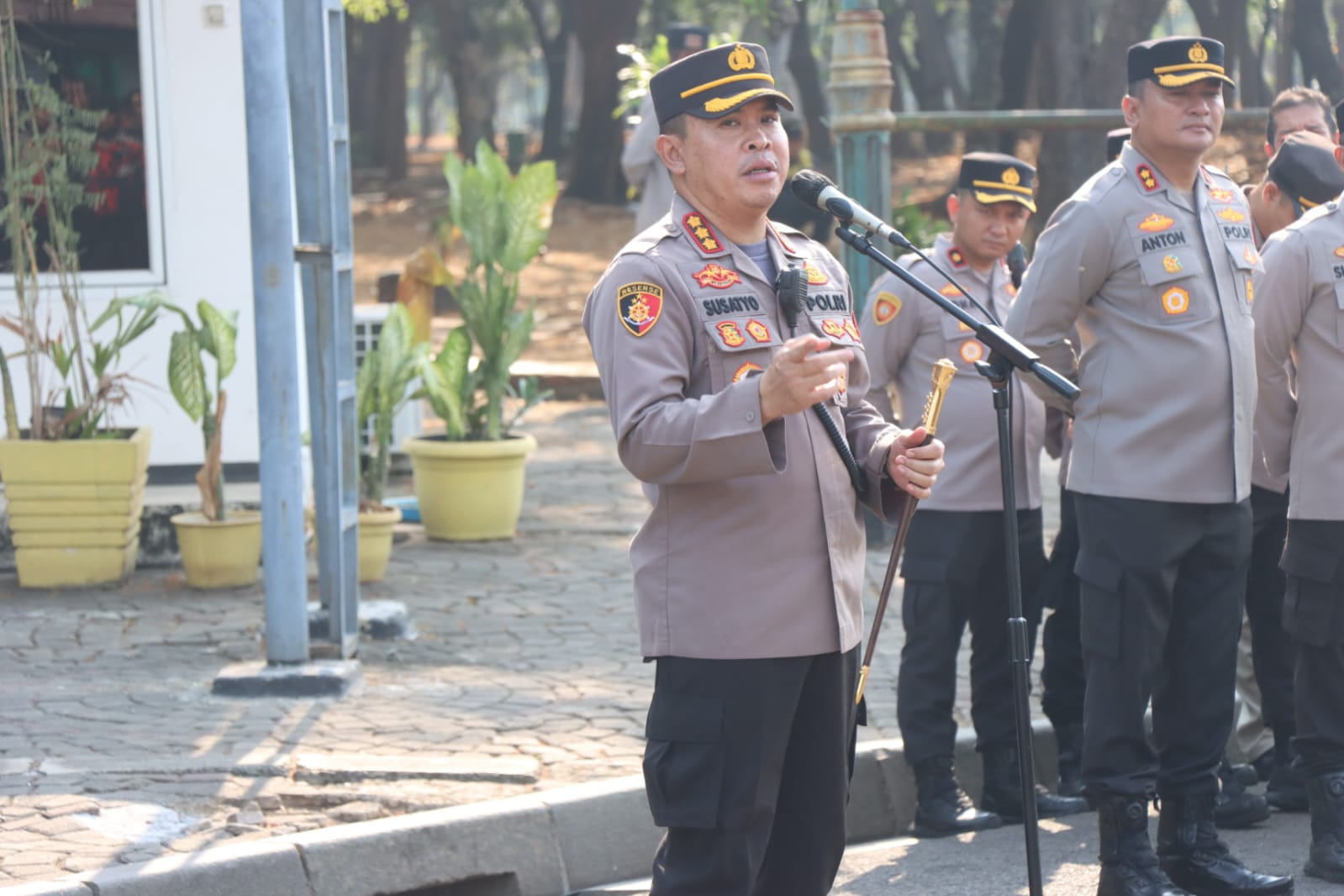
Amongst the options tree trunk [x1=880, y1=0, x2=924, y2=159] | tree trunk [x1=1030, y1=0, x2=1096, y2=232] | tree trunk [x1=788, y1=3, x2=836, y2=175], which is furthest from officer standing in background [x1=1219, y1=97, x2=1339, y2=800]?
tree trunk [x1=880, y1=0, x2=924, y2=159]

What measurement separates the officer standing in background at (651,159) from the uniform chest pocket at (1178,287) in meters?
5.09

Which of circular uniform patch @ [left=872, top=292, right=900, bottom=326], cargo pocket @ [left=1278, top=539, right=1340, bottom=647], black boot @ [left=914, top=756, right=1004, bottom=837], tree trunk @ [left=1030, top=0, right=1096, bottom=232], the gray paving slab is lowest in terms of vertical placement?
the gray paving slab

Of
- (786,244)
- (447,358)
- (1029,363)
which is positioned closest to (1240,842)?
(1029,363)

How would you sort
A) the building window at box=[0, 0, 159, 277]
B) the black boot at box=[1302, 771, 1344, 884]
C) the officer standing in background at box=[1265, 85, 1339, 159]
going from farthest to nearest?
the building window at box=[0, 0, 159, 277]
the officer standing in background at box=[1265, 85, 1339, 159]
the black boot at box=[1302, 771, 1344, 884]

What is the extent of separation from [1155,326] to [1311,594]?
98cm

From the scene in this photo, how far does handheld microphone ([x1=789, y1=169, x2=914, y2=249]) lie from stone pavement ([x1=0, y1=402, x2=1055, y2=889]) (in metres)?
2.23

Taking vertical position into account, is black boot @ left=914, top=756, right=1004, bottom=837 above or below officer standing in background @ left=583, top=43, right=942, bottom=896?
below

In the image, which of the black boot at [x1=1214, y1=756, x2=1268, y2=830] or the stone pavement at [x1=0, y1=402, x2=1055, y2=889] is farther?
the black boot at [x1=1214, y1=756, x2=1268, y2=830]

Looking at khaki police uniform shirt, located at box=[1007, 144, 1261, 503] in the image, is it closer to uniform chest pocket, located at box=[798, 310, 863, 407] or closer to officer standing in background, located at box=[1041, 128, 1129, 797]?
officer standing in background, located at box=[1041, 128, 1129, 797]

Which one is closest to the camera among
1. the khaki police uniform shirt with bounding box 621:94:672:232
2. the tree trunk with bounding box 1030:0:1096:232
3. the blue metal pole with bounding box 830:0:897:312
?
the blue metal pole with bounding box 830:0:897:312

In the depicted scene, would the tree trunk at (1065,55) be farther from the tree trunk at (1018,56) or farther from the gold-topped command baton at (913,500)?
the gold-topped command baton at (913,500)

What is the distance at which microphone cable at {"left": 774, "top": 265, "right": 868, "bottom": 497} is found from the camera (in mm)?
3268

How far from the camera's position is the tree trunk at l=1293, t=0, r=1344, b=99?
18.0 metres

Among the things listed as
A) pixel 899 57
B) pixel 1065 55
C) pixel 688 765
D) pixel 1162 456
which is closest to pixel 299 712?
pixel 688 765
